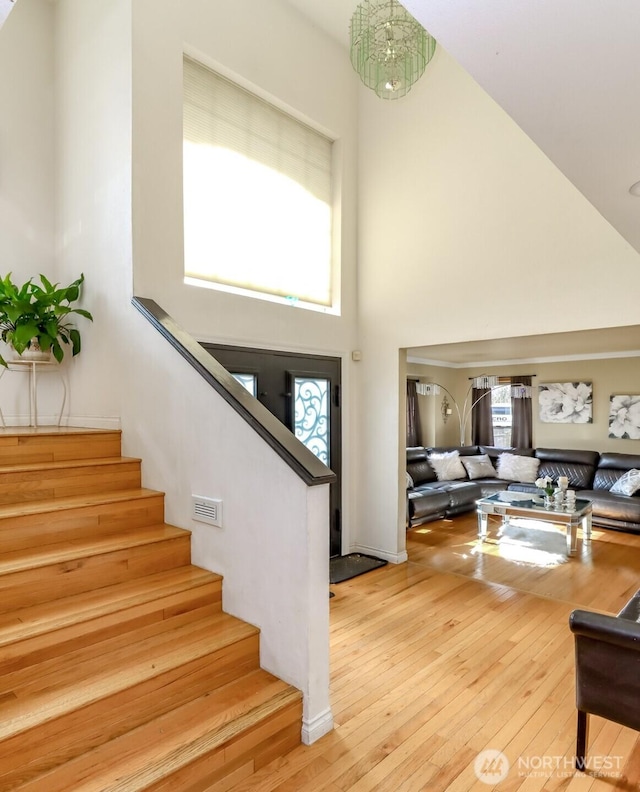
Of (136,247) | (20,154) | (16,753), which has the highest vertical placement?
(20,154)

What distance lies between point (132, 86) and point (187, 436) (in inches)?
92.1

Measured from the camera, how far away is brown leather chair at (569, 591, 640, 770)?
6.46 feet

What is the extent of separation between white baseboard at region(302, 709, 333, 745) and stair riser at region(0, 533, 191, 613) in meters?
0.99

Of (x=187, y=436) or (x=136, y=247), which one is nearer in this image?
(x=187, y=436)

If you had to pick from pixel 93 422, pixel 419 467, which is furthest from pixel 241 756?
pixel 419 467

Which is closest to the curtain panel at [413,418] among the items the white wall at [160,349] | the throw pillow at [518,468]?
the throw pillow at [518,468]

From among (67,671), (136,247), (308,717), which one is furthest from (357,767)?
(136,247)

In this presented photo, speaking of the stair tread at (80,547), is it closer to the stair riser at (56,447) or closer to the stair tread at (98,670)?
the stair tread at (98,670)

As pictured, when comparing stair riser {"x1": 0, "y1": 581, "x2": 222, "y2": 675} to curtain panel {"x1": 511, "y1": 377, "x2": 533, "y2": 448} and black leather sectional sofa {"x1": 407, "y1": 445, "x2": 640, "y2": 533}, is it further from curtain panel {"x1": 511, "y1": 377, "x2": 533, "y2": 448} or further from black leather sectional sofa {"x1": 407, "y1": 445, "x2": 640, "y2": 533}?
curtain panel {"x1": 511, "y1": 377, "x2": 533, "y2": 448}

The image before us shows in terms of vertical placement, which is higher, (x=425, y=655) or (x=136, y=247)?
(x=136, y=247)

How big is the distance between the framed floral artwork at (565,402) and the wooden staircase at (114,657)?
22.1 ft

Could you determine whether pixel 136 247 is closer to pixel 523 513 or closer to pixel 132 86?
pixel 132 86

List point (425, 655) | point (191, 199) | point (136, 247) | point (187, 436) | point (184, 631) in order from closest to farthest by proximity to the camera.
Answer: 1. point (184, 631)
2. point (187, 436)
3. point (425, 655)
4. point (136, 247)
5. point (191, 199)

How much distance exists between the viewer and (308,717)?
2141mm
